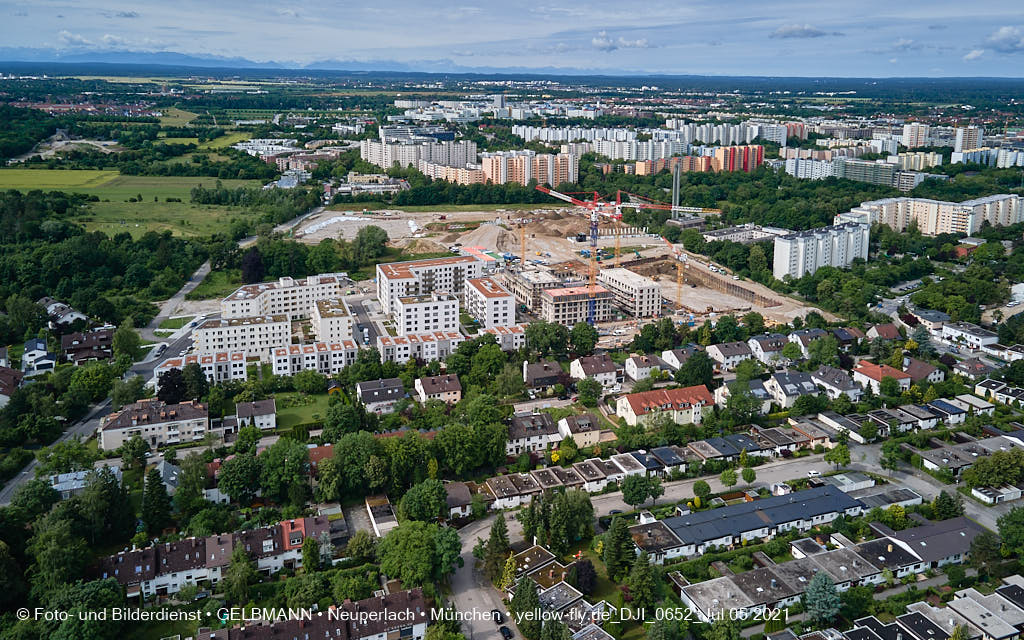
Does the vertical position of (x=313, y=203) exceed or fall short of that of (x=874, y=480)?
it exceeds it

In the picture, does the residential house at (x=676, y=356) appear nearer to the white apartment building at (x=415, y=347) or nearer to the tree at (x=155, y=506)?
the white apartment building at (x=415, y=347)

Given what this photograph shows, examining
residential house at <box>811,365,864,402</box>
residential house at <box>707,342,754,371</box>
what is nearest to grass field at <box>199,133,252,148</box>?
residential house at <box>707,342,754,371</box>

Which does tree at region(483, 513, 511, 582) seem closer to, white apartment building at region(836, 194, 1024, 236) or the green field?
white apartment building at region(836, 194, 1024, 236)

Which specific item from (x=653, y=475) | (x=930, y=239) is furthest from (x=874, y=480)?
(x=930, y=239)

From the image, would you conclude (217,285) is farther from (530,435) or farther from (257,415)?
(530,435)

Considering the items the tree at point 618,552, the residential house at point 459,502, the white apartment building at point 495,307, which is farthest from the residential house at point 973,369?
the residential house at point 459,502

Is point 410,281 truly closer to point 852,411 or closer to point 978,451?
point 852,411
